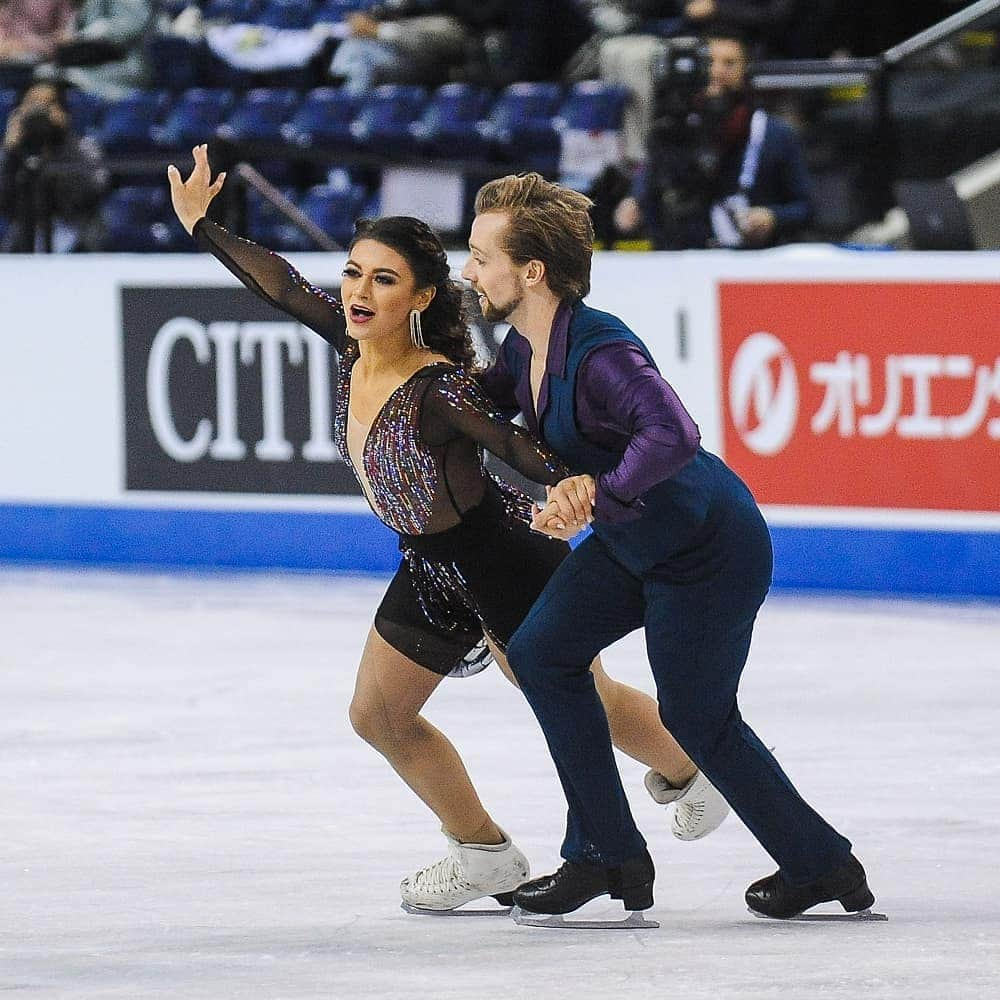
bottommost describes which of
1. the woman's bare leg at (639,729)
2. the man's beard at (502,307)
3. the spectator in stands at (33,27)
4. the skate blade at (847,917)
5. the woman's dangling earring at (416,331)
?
the skate blade at (847,917)

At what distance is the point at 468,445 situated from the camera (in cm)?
419

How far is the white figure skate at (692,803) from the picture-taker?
4.52 meters

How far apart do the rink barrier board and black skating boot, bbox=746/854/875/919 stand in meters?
4.26

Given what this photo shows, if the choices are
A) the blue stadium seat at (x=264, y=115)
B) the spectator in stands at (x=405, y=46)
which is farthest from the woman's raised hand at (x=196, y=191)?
the blue stadium seat at (x=264, y=115)

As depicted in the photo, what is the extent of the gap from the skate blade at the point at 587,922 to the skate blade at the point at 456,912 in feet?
0.45

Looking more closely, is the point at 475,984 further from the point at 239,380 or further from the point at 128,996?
the point at 239,380

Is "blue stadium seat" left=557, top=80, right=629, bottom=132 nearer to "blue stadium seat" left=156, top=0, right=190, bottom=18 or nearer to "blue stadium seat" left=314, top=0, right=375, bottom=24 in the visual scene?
"blue stadium seat" left=314, top=0, right=375, bottom=24

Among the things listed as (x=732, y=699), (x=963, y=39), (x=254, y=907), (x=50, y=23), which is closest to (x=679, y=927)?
(x=732, y=699)

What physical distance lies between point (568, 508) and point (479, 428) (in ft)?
0.93

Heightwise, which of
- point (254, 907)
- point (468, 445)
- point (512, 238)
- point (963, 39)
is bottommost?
point (254, 907)

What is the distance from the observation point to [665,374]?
8.59 metres

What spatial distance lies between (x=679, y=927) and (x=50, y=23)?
33.8 feet

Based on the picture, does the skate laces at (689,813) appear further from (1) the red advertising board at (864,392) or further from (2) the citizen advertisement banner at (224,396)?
(2) the citizen advertisement banner at (224,396)

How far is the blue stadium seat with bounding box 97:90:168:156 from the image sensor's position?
13.0 meters
